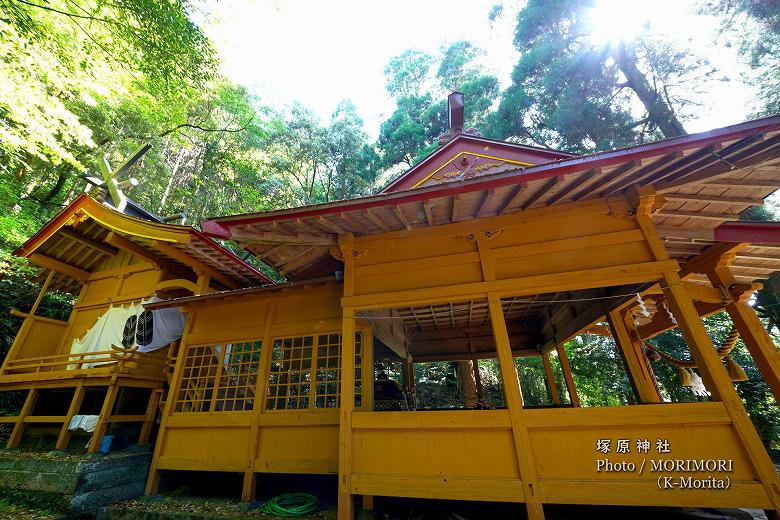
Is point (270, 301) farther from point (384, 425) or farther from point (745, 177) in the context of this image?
point (745, 177)

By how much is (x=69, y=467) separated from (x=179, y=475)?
5.27 ft

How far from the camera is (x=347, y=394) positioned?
4059 millimetres

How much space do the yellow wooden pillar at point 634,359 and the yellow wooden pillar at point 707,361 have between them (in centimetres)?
240

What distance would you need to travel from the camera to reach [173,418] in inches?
227

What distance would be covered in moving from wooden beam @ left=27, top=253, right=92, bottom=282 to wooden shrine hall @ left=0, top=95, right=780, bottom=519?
2.98 metres

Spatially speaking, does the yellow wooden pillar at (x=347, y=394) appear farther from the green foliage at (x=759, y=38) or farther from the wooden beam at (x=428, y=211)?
the green foliage at (x=759, y=38)

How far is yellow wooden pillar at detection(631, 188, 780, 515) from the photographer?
2.79 m

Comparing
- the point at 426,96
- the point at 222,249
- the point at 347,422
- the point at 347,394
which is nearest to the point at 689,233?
the point at 347,394

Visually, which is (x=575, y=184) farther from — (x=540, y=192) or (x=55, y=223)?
(x=55, y=223)

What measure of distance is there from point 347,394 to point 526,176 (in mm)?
3336

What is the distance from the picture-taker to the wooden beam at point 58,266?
8361 millimetres

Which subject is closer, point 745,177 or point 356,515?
point 745,177

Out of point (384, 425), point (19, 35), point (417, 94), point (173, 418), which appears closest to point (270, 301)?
point (173, 418)

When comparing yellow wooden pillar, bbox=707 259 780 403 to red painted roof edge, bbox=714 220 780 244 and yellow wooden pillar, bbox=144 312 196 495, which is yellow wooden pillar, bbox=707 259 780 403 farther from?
yellow wooden pillar, bbox=144 312 196 495
